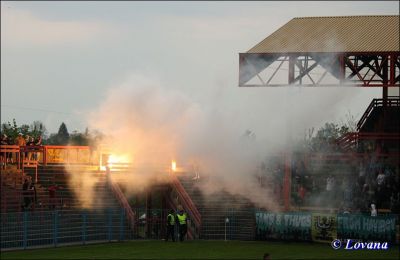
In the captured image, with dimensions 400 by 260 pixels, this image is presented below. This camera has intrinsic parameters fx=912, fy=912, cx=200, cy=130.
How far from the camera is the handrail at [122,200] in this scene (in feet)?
129

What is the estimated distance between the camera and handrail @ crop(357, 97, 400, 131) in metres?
44.8

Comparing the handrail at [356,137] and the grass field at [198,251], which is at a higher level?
the handrail at [356,137]

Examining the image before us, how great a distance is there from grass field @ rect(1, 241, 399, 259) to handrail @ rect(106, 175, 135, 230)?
80.4 inches

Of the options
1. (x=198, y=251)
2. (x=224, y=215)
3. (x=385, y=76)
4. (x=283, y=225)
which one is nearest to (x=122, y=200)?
(x=224, y=215)

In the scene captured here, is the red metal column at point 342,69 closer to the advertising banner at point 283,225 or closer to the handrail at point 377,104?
the handrail at point 377,104

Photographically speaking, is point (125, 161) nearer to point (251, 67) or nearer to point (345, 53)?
point (251, 67)

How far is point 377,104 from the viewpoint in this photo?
45500 millimetres

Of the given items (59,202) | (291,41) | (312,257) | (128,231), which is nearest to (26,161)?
(59,202)

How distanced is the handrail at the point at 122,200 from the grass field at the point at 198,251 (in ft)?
6.70

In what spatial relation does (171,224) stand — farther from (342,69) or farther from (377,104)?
(377,104)

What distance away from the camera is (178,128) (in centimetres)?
4353

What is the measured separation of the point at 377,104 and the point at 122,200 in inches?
547

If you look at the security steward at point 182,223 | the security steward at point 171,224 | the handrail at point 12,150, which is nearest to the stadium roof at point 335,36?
the security steward at point 182,223

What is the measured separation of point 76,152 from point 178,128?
19.9ft
